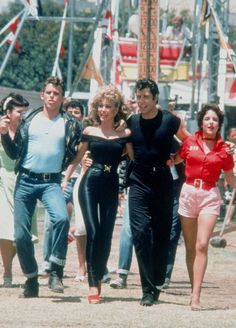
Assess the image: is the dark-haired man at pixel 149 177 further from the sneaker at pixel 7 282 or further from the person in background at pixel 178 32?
the person in background at pixel 178 32

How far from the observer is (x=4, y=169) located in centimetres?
1321

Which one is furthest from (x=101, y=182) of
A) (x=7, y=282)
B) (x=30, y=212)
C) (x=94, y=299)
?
(x=7, y=282)

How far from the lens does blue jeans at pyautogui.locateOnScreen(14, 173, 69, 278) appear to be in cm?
1167

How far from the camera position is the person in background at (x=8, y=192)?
1270 cm

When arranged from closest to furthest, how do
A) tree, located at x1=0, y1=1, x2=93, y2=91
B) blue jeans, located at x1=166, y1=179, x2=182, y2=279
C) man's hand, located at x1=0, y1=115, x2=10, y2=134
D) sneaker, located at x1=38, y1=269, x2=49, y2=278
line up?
man's hand, located at x1=0, y1=115, x2=10, y2=134
blue jeans, located at x1=166, y1=179, x2=182, y2=279
sneaker, located at x1=38, y1=269, x2=49, y2=278
tree, located at x1=0, y1=1, x2=93, y2=91

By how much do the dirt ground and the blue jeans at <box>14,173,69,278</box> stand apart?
1.15 ft

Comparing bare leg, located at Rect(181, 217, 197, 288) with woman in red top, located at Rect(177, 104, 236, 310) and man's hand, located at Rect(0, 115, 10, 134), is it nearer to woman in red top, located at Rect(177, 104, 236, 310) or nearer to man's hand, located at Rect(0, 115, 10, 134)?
woman in red top, located at Rect(177, 104, 236, 310)

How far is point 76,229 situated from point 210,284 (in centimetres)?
167

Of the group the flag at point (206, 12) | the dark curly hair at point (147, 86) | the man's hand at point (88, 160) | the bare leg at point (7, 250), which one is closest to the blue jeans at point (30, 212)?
the man's hand at point (88, 160)

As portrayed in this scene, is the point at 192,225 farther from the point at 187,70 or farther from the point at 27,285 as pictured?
the point at 187,70

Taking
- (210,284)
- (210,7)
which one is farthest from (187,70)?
(210,284)

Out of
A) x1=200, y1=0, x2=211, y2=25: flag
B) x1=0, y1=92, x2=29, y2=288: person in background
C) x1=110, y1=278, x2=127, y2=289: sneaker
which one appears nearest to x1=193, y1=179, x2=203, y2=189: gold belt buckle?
x1=110, y1=278, x2=127, y2=289: sneaker

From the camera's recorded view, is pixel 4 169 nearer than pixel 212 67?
Yes

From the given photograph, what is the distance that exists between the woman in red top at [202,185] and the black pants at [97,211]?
63 cm
